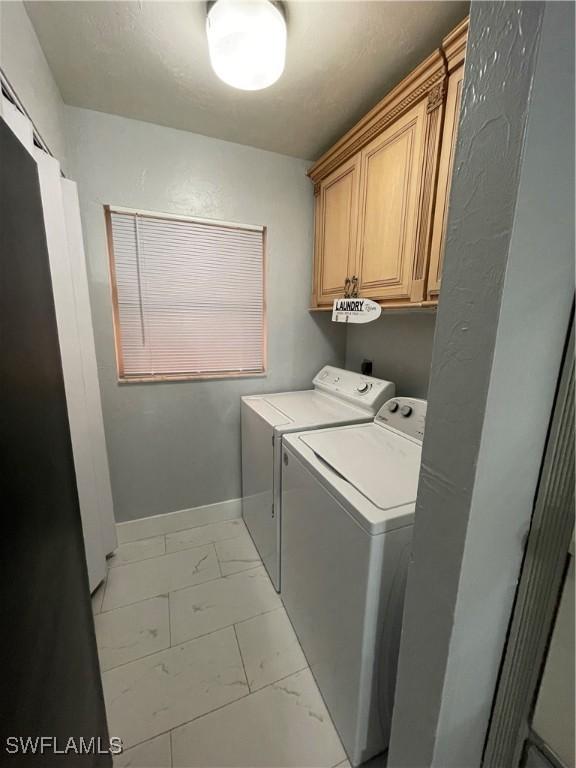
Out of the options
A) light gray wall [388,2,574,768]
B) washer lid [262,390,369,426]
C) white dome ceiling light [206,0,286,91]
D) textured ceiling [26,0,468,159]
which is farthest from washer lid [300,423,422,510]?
textured ceiling [26,0,468,159]

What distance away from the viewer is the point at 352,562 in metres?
0.93

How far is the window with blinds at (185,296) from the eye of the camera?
1788 mm

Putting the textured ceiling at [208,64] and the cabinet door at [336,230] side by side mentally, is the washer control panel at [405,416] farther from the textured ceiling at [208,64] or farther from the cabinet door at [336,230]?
the textured ceiling at [208,64]

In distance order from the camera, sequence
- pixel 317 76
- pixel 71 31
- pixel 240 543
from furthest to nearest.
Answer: pixel 240 543
pixel 317 76
pixel 71 31

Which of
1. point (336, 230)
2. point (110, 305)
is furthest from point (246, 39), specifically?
point (110, 305)

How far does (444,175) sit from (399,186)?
233mm

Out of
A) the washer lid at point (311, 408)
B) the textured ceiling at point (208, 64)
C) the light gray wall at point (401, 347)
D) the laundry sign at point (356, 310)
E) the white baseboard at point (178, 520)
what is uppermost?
the textured ceiling at point (208, 64)

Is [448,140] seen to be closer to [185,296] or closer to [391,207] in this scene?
[391,207]

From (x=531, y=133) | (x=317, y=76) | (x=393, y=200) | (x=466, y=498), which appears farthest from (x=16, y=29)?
(x=466, y=498)

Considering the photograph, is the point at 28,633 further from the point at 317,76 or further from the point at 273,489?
the point at 317,76

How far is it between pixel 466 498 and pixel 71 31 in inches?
78.8

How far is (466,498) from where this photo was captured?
0.51 metres

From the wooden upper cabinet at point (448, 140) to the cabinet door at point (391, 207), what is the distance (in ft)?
0.33

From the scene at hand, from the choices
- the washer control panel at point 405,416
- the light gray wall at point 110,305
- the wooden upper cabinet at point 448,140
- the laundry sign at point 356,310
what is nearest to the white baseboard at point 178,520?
the light gray wall at point 110,305
